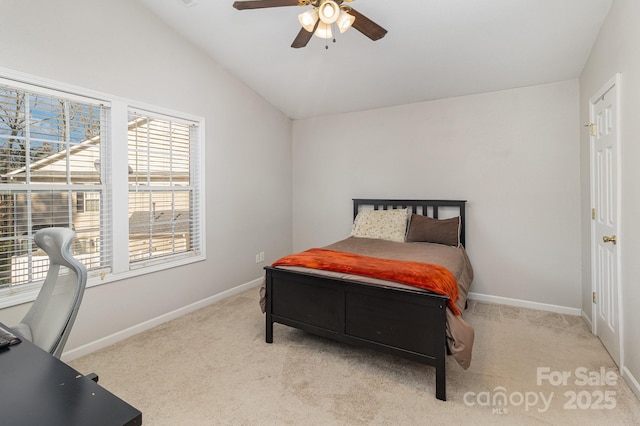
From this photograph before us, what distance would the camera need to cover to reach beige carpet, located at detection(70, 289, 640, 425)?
5.82 ft

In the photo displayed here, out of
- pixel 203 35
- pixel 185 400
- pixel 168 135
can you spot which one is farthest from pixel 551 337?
pixel 203 35

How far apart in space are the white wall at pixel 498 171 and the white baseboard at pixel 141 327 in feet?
6.23

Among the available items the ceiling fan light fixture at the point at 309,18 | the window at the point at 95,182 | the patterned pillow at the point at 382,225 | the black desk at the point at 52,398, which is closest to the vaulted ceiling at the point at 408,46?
the ceiling fan light fixture at the point at 309,18

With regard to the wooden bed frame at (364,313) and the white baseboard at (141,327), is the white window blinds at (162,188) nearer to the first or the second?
the white baseboard at (141,327)

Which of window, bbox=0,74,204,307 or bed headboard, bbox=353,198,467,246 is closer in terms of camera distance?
window, bbox=0,74,204,307

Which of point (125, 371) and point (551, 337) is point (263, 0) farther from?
point (551, 337)

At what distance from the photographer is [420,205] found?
12.6ft

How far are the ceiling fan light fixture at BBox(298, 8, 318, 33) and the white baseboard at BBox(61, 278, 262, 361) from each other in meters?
2.80

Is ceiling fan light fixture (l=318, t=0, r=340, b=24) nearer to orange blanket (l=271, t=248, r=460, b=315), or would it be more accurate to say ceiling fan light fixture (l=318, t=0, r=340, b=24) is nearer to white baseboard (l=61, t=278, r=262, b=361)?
orange blanket (l=271, t=248, r=460, b=315)

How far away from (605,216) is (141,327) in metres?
3.97

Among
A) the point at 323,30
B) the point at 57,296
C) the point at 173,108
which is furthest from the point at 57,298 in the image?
the point at 173,108

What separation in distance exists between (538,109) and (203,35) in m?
3.49

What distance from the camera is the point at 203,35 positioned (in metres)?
3.09

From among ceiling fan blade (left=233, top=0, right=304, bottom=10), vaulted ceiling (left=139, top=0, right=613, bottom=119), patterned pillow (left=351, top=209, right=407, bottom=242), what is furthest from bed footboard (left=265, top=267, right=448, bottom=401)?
vaulted ceiling (left=139, top=0, right=613, bottom=119)
